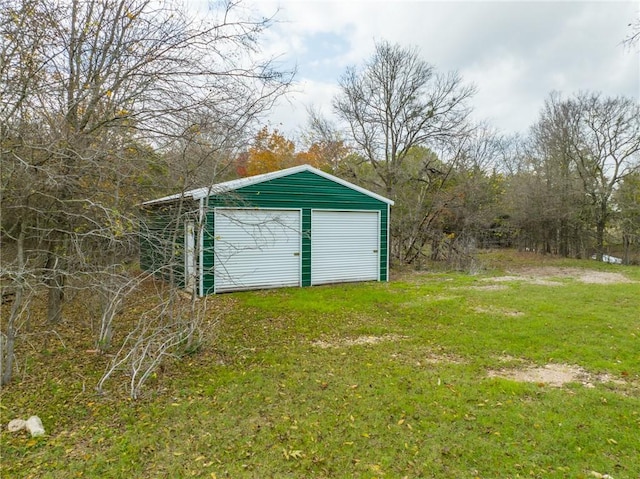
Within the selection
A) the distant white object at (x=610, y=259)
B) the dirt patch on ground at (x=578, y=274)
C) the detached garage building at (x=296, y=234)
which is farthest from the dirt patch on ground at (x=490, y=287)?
the distant white object at (x=610, y=259)

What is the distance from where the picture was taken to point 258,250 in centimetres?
830

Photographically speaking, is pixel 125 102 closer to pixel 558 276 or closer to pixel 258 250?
pixel 258 250

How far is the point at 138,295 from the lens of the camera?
7336 mm

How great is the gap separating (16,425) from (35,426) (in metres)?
0.16

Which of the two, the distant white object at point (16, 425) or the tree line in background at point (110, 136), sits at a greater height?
the tree line in background at point (110, 136)

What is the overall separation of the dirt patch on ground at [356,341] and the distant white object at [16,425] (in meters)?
2.84

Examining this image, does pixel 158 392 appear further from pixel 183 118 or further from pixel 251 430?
pixel 183 118

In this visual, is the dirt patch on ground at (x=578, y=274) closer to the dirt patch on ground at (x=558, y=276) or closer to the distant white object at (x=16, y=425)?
the dirt patch on ground at (x=558, y=276)

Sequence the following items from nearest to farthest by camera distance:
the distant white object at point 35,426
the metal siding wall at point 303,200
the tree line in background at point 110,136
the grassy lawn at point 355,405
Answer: the grassy lawn at point 355,405 < the distant white object at point 35,426 < the tree line in background at point 110,136 < the metal siding wall at point 303,200

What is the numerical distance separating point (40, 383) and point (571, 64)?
41.1 ft

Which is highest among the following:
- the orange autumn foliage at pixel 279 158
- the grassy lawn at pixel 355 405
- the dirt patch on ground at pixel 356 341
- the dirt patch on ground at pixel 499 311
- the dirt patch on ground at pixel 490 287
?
the orange autumn foliage at pixel 279 158

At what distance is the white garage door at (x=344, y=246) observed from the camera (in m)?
8.89

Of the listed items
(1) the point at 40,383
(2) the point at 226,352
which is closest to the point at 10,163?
(1) the point at 40,383

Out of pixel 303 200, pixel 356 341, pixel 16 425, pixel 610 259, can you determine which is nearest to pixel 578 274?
pixel 610 259
